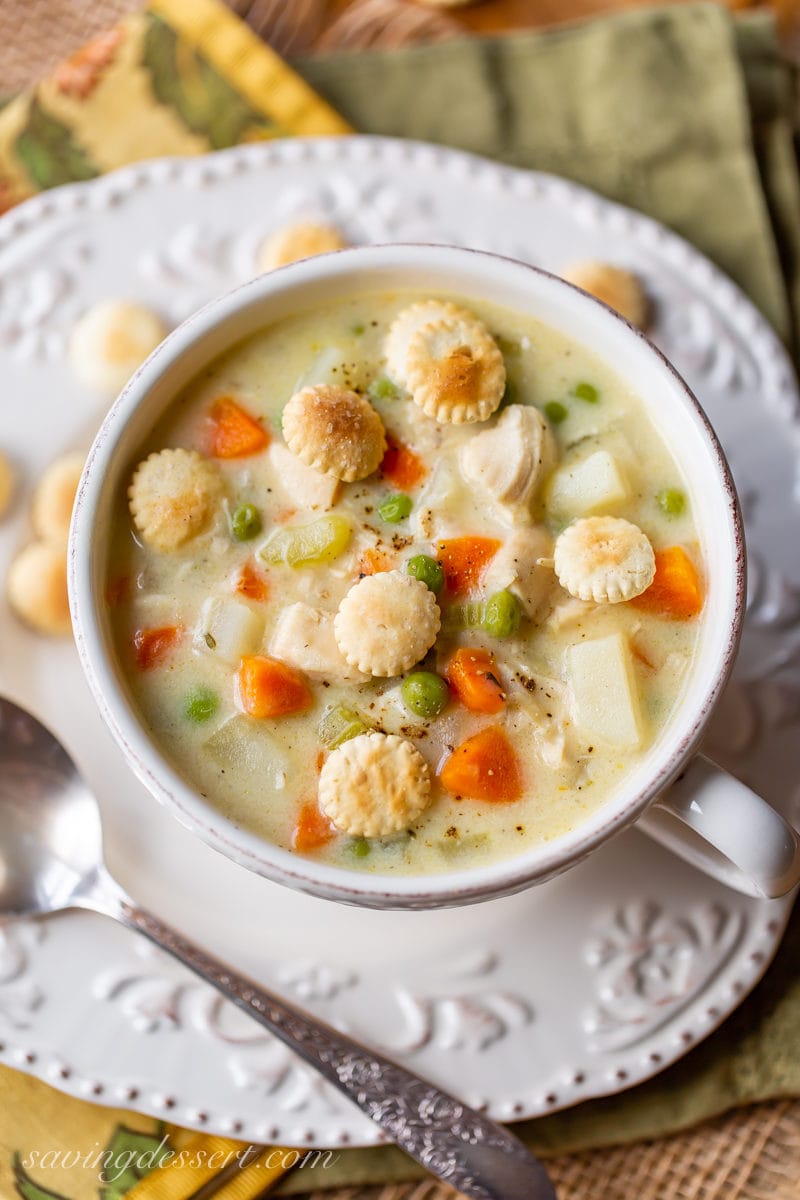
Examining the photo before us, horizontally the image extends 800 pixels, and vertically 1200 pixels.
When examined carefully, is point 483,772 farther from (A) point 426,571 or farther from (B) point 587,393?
(B) point 587,393

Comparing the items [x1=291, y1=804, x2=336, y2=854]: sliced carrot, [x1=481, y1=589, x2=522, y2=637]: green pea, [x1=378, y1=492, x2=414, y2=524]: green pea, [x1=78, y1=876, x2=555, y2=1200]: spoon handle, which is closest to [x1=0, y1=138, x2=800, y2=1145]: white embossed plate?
[x1=78, y1=876, x2=555, y2=1200]: spoon handle

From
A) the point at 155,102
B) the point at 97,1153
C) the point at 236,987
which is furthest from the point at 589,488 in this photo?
the point at 97,1153

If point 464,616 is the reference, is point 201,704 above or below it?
above

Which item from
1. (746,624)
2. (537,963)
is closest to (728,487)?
(746,624)

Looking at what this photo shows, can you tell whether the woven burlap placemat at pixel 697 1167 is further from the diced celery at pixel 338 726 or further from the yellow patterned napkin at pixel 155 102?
the yellow patterned napkin at pixel 155 102

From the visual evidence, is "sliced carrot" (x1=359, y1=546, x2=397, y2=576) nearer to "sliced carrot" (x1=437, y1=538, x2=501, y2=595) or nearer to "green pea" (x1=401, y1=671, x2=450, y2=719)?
"sliced carrot" (x1=437, y1=538, x2=501, y2=595)

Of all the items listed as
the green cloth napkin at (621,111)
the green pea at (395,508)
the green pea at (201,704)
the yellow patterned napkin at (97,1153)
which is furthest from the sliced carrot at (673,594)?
the yellow patterned napkin at (97,1153)

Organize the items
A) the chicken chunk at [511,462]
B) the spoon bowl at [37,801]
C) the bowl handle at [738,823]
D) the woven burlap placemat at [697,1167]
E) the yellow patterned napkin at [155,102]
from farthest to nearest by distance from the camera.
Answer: the yellow patterned napkin at [155,102] → the woven burlap placemat at [697,1167] → the spoon bowl at [37,801] → the chicken chunk at [511,462] → the bowl handle at [738,823]
